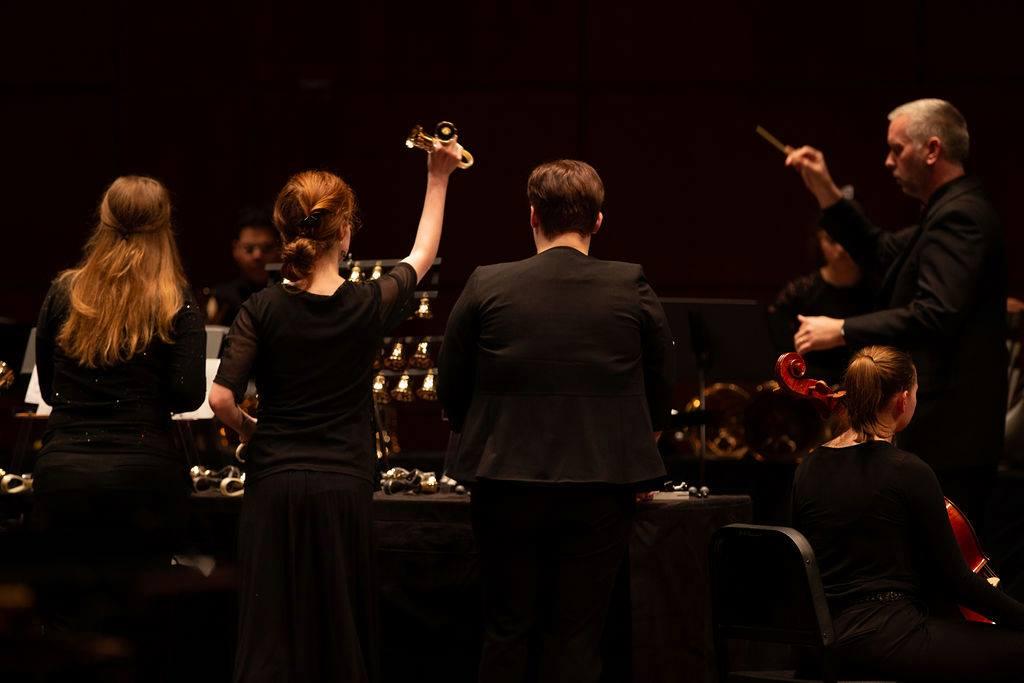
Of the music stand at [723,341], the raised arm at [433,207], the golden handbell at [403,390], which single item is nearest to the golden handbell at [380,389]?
the golden handbell at [403,390]

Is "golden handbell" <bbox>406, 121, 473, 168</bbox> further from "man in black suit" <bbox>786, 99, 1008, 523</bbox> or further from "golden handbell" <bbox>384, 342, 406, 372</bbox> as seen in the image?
"man in black suit" <bbox>786, 99, 1008, 523</bbox>

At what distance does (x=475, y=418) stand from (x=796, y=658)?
94 centimetres

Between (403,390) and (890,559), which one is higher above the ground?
(403,390)

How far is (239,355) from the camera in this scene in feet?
9.65

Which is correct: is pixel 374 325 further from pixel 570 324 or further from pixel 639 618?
pixel 639 618

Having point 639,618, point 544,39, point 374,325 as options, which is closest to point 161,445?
point 374,325

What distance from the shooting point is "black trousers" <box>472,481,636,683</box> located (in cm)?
288

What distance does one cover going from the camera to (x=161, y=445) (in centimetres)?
319

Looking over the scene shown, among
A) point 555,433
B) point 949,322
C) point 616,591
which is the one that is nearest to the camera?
point 555,433

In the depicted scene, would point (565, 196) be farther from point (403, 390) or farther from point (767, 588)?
point (403, 390)

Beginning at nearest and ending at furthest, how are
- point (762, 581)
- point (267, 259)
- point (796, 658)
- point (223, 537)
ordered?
point (762, 581) → point (796, 658) → point (223, 537) → point (267, 259)

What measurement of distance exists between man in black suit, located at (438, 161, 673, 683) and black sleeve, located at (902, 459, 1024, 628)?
0.57 metres

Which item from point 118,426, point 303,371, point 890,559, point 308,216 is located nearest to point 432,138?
point 308,216

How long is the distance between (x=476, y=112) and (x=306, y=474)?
14.9ft
